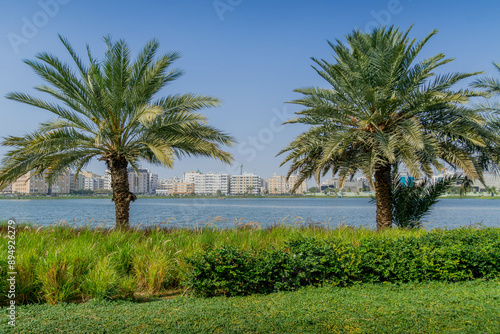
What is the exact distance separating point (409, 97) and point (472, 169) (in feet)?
10.3

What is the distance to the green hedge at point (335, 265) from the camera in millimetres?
5617

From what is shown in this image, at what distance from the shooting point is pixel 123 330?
409cm

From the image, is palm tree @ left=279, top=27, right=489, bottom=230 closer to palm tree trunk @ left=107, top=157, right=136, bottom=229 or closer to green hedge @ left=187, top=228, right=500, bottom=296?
green hedge @ left=187, top=228, right=500, bottom=296

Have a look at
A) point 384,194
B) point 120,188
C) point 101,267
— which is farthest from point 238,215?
point 101,267

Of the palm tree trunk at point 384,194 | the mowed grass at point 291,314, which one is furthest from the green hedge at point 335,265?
the palm tree trunk at point 384,194

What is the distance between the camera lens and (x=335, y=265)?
5.98m

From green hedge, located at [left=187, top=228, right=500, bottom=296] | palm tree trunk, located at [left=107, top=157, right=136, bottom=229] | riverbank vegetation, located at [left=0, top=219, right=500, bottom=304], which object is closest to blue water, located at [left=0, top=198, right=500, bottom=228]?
palm tree trunk, located at [left=107, top=157, right=136, bottom=229]

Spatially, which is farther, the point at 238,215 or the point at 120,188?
the point at 238,215

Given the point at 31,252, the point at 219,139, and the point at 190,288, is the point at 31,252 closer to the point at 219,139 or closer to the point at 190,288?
the point at 190,288

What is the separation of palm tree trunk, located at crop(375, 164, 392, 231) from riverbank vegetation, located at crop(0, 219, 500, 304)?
482 centimetres

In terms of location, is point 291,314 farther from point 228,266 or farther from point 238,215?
point 238,215

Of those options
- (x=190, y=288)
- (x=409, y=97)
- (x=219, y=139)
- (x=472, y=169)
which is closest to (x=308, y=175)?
(x=219, y=139)

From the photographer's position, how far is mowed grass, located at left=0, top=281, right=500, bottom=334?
412cm

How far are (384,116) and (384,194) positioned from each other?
9.26 ft
